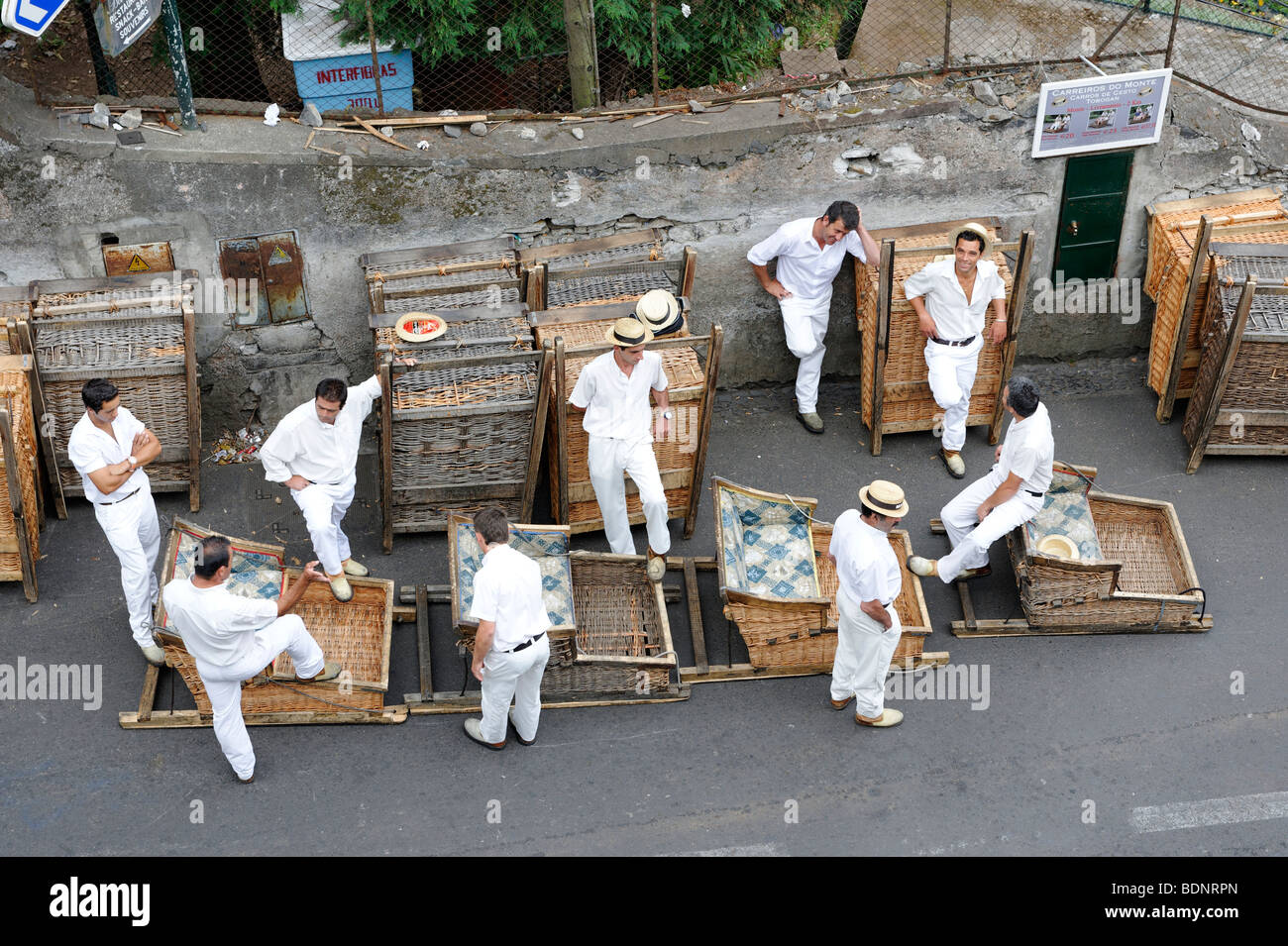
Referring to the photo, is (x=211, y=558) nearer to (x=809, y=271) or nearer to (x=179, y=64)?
(x=179, y=64)

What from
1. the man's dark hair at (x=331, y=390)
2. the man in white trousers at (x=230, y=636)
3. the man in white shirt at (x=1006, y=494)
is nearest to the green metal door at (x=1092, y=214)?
the man in white shirt at (x=1006, y=494)

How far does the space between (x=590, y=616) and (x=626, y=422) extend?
4.34ft

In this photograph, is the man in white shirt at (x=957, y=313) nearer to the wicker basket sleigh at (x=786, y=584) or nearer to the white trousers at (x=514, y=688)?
the wicker basket sleigh at (x=786, y=584)

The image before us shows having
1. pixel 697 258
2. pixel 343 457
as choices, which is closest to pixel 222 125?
pixel 343 457

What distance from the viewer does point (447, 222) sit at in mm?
10062

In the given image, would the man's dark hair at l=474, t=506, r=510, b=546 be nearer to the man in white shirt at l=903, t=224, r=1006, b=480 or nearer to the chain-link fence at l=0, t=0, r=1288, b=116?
the man in white shirt at l=903, t=224, r=1006, b=480

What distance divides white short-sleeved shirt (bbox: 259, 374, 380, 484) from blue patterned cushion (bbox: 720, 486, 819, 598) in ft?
8.15

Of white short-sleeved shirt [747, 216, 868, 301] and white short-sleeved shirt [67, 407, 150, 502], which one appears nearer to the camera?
white short-sleeved shirt [67, 407, 150, 502]

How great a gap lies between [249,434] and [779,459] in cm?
422

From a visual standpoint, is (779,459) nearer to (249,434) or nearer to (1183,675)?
(1183,675)

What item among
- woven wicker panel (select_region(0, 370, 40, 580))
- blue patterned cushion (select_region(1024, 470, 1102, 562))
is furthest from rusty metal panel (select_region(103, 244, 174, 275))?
blue patterned cushion (select_region(1024, 470, 1102, 562))

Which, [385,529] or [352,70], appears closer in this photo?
[385,529]

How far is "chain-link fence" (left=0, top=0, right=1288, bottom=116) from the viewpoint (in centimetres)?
1030

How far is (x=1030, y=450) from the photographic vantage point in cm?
838
